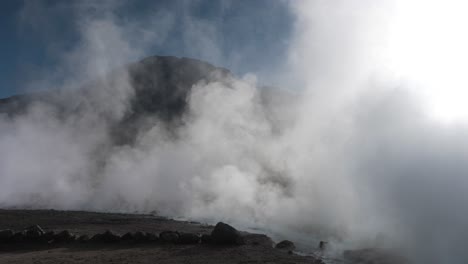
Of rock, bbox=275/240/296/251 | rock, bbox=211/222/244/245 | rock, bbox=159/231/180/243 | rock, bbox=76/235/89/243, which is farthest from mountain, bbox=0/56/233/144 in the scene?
rock, bbox=275/240/296/251

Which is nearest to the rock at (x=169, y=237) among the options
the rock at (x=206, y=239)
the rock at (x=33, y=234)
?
the rock at (x=206, y=239)

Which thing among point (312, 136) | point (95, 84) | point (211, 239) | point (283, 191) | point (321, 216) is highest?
point (95, 84)

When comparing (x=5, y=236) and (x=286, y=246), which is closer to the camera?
(x=286, y=246)

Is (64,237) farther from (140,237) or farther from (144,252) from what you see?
(144,252)

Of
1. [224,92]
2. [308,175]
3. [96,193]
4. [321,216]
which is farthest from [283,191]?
[224,92]

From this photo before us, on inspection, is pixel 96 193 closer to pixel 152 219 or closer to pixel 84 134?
pixel 152 219

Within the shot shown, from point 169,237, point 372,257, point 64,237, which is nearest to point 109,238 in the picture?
point 64,237

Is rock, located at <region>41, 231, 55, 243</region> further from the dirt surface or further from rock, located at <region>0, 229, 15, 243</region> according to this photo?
rock, located at <region>0, 229, 15, 243</region>

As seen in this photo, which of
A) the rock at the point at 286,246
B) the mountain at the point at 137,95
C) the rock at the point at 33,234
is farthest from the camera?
the mountain at the point at 137,95

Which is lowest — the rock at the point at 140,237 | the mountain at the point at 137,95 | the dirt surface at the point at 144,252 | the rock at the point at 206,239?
the dirt surface at the point at 144,252

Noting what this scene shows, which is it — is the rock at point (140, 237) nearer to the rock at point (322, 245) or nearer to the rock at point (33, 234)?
the rock at point (33, 234)

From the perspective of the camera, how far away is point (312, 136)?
30.0m

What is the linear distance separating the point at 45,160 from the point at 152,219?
16294 mm

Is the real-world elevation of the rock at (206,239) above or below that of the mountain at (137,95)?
below
